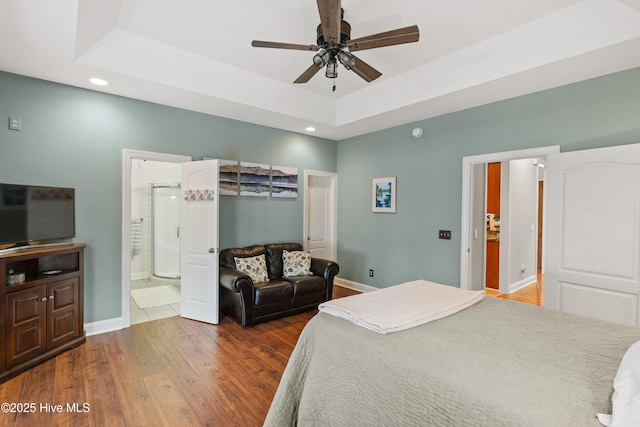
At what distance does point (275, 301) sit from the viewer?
379cm

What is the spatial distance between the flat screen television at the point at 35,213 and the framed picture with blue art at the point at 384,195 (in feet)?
13.0

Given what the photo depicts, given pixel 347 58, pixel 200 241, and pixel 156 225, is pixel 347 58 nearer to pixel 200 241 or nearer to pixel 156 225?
pixel 200 241

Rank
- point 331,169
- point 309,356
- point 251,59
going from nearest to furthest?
point 309,356, point 251,59, point 331,169

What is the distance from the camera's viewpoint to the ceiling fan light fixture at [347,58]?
7.53 ft

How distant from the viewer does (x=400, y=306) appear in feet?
6.13

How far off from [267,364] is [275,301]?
106 cm

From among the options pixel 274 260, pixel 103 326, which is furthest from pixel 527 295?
pixel 103 326

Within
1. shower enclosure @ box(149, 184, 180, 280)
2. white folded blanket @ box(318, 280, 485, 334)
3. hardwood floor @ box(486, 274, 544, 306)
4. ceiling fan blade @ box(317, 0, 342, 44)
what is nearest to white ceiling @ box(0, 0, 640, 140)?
ceiling fan blade @ box(317, 0, 342, 44)

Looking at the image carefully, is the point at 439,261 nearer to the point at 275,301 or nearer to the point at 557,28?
the point at 275,301

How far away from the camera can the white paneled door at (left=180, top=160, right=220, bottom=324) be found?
146 inches

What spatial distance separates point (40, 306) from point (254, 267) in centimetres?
211

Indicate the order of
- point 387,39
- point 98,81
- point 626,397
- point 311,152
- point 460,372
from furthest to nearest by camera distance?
1. point 311,152
2. point 98,81
3. point 387,39
4. point 460,372
5. point 626,397

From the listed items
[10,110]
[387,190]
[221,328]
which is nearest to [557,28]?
[387,190]

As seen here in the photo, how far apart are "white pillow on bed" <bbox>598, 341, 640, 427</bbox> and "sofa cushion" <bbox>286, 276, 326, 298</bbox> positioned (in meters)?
3.23
